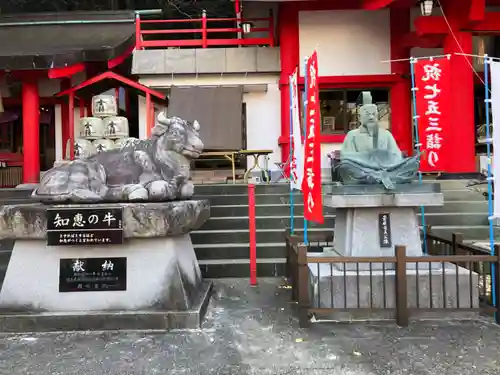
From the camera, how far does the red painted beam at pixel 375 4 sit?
31.9 feet

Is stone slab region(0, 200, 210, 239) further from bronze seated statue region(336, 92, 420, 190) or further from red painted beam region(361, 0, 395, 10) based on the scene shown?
red painted beam region(361, 0, 395, 10)

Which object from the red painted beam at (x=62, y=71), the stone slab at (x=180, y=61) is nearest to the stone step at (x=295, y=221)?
the stone slab at (x=180, y=61)

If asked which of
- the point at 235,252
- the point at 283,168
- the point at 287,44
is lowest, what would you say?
the point at 235,252

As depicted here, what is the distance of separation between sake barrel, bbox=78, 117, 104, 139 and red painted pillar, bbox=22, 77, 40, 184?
1.46 meters

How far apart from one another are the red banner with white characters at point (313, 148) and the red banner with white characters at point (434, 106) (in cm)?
420

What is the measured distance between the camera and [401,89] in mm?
11711

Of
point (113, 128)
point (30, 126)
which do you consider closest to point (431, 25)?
point (113, 128)

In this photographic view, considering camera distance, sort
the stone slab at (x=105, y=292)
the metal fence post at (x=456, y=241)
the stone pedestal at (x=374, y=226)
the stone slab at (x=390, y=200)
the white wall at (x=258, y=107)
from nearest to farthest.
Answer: the stone slab at (x=105, y=292) → the stone slab at (x=390, y=200) → the stone pedestal at (x=374, y=226) → the metal fence post at (x=456, y=241) → the white wall at (x=258, y=107)

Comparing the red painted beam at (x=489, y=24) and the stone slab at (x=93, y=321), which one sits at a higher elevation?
the red painted beam at (x=489, y=24)

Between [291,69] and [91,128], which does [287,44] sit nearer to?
[291,69]

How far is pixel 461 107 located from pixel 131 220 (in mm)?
8862

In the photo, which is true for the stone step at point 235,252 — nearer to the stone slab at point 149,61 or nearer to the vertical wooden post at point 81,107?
the stone slab at point 149,61

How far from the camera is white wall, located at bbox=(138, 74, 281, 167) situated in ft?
40.3

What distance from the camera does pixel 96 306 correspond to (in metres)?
4.46
